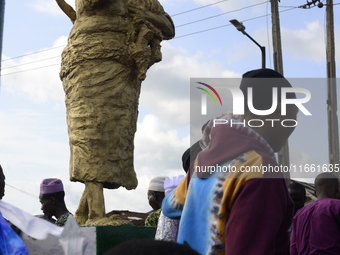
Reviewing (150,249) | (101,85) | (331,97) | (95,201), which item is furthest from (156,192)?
(331,97)

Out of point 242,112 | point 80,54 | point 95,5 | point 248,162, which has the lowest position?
point 248,162

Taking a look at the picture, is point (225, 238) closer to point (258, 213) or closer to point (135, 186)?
point (258, 213)

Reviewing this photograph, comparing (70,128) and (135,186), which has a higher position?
(70,128)

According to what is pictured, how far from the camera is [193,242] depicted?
1.85m

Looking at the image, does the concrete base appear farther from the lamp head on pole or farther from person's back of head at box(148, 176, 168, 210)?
the lamp head on pole

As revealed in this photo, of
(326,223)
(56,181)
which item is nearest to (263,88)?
(326,223)

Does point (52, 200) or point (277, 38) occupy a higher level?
point (277, 38)

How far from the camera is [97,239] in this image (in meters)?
4.23

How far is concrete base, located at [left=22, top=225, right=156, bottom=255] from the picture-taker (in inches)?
152

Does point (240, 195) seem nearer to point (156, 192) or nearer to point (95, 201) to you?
point (95, 201)

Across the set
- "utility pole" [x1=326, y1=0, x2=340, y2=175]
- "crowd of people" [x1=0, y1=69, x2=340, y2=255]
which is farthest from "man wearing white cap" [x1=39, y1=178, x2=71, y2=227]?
"utility pole" [x1=326, y1=0, x2=340, y2=175]

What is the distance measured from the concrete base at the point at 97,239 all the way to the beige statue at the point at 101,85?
845 millimetres

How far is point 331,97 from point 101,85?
9334 millimetres

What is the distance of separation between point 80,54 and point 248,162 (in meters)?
4.19
